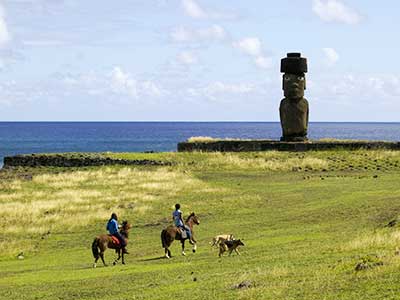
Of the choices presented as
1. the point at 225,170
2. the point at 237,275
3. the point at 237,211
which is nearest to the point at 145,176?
the point at 225,170

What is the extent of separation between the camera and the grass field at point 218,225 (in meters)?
16.1

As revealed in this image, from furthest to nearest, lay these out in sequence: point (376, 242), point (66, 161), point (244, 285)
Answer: point (66, 161) < point (376, 242) < point (244, 285)

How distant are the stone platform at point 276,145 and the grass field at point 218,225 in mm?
2027
